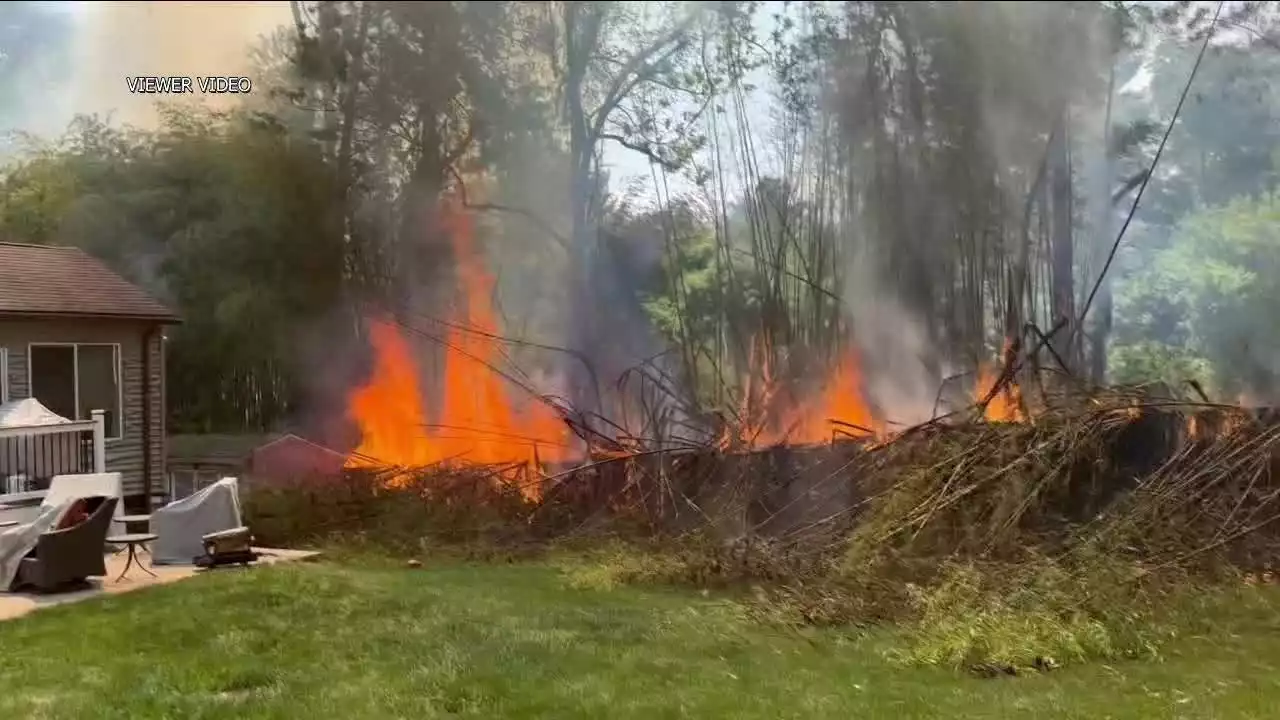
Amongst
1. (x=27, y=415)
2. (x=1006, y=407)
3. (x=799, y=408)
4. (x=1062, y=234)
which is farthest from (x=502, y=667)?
(x=1062, y=234)

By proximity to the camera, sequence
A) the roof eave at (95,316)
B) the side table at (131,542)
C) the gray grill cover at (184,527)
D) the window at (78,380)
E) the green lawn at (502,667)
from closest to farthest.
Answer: the green lawn at (502,667) → the side table at (131,542) → the gray grill cover at (184,527) → the roof eave at (95,316) → the window at (78,380)

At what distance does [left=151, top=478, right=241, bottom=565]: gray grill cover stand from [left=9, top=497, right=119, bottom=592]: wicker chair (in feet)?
2.80

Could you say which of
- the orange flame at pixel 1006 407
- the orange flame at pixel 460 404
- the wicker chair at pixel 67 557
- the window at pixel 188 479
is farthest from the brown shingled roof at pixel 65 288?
the orange flame at pixel 1006 407

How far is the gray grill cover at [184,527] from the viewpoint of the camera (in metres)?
6.90

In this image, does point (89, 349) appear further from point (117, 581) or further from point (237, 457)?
point (117, 581)

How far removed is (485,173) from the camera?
955 centimetres

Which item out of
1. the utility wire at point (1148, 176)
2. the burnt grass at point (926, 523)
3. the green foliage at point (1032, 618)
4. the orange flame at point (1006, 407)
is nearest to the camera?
→ the green foliage at point (1032, 618)

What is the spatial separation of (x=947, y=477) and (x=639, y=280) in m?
4.23

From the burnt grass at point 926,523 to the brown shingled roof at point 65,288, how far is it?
205 cm

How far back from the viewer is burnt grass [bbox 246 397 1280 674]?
483cm

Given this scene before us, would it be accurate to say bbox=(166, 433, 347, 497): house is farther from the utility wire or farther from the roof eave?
the utility wire

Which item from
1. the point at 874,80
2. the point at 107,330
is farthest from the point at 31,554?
the point at 874,80

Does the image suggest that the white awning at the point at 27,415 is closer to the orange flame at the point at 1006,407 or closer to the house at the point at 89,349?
the house at the point at 89,349

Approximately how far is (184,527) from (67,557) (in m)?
1.11
